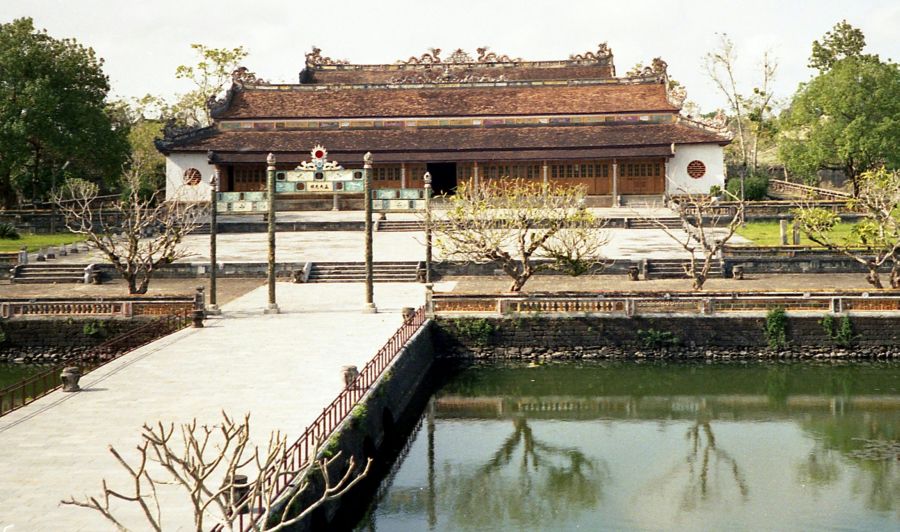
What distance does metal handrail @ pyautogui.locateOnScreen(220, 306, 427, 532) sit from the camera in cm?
1436

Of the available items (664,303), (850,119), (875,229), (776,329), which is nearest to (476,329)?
(664,303)

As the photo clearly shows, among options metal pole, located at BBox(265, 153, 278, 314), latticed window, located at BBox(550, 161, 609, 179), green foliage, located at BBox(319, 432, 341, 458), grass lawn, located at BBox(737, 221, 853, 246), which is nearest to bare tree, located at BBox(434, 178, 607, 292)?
metal pole, located at BBox(265, 153, 278, 314)

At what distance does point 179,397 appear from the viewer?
22250 mm

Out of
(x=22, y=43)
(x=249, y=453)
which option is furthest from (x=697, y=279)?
(x=22, y=43)

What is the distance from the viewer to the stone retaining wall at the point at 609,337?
1262 inches

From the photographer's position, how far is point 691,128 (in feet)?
197

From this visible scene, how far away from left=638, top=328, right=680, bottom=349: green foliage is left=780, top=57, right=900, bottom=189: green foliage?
29423 mm

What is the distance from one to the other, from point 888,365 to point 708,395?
18.9 feet

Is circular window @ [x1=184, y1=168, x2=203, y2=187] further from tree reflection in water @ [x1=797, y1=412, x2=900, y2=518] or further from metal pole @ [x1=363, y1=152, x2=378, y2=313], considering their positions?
tree reflection in water @ [x1=797, y1=412, x2=900, y2=518]

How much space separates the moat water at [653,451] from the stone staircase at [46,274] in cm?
1624

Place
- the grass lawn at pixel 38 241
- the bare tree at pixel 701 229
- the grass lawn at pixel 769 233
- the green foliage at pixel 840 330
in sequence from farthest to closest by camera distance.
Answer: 1. the grass lawn at pixel 38 241
2. the grass lawn at pixel 769 233
3. the bare tree at pixel 701 229
4. the green foliage at pixel 840 330

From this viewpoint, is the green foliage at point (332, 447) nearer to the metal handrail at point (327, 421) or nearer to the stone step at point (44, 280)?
the metal handrail at point (327, 421)

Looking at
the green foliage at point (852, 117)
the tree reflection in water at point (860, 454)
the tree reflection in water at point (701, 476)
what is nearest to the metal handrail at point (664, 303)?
the tree reflection in water at point (860, 454)

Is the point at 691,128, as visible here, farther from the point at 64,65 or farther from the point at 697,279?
the point at 64,65
